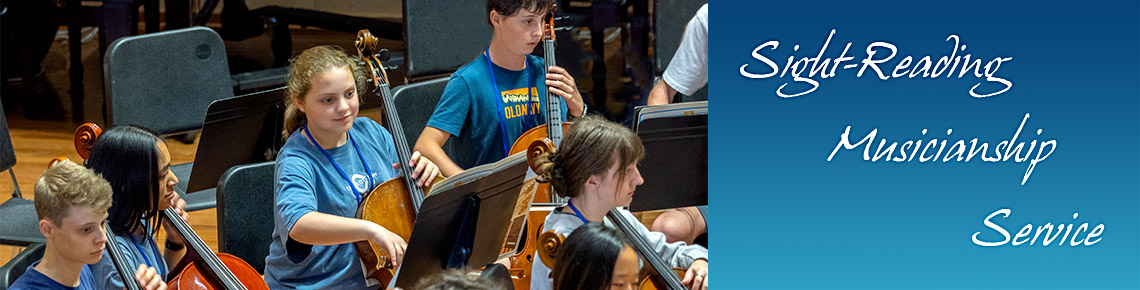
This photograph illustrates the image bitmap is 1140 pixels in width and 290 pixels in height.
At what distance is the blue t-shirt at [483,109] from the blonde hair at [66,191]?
604 mm

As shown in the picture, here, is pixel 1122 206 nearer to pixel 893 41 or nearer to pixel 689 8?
pixel 893 41

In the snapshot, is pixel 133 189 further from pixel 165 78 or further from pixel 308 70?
pixel 165 78

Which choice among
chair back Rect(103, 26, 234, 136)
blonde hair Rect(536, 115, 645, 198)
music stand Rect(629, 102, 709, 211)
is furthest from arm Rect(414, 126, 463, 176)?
chair back Rect(103, 26, 234, 136)

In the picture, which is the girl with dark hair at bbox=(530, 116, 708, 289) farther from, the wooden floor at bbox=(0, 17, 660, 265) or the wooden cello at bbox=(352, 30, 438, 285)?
the wooden floor at bbox=(0, 17, 660, 265)

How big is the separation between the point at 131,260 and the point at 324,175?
0.31 m

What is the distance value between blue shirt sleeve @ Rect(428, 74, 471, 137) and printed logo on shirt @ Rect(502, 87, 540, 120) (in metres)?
0.10

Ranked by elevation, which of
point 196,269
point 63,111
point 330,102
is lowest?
point 63,111

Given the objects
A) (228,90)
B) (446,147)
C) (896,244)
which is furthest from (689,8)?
(228,90)

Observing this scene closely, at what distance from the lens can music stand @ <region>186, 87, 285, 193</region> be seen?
1.95 metres

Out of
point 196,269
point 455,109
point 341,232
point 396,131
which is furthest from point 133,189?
point 455,109

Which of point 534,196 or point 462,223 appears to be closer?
point 462,223

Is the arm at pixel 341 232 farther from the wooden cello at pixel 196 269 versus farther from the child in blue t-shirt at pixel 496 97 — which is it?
the child in blue t-shirt at pixel 496 97

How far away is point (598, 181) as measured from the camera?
1.19 meters

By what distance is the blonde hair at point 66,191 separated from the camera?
1.21 meters
